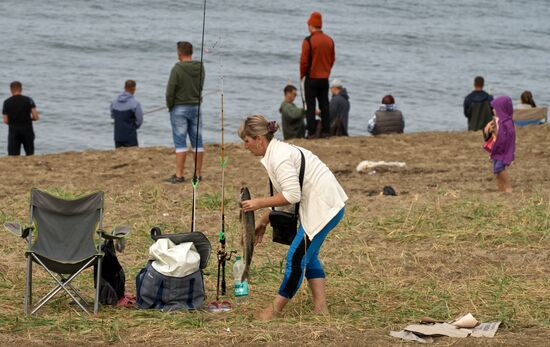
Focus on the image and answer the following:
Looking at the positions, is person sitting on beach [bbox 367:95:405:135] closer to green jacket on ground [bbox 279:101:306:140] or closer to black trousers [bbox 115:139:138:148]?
green jacket on ground [bbox 279:101:306:140]

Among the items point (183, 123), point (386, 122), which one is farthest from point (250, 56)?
point (183, 123)

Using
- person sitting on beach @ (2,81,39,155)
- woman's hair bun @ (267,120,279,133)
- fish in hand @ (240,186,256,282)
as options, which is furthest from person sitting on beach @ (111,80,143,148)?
woman's hair bun @ (267,120,279,133)

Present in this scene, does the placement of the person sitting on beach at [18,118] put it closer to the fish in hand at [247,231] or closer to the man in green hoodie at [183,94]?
the man in green hoodie at [183,94]

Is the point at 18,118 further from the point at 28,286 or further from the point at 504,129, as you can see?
the point at 28,286

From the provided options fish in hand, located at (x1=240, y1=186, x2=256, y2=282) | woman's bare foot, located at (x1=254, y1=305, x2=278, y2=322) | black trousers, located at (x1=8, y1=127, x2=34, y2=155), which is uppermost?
fish in hand, located at (x1=240, y1=186, x2=256, y2=282)

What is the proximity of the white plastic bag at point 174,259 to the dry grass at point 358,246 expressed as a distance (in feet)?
1.05

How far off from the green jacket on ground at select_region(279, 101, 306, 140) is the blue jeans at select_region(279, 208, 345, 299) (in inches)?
382

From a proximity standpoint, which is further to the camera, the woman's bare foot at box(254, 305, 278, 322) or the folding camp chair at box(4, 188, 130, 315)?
the folding camp chair at box(4, 188, 130, 315)

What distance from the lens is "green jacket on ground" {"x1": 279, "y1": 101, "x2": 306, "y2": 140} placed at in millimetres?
17656

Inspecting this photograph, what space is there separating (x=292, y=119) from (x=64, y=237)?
30.6ft

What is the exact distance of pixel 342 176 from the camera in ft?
46.9

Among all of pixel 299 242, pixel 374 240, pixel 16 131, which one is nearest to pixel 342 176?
pixel 374 240

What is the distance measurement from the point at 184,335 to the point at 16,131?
1010cm

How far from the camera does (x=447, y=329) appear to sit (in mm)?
7637
